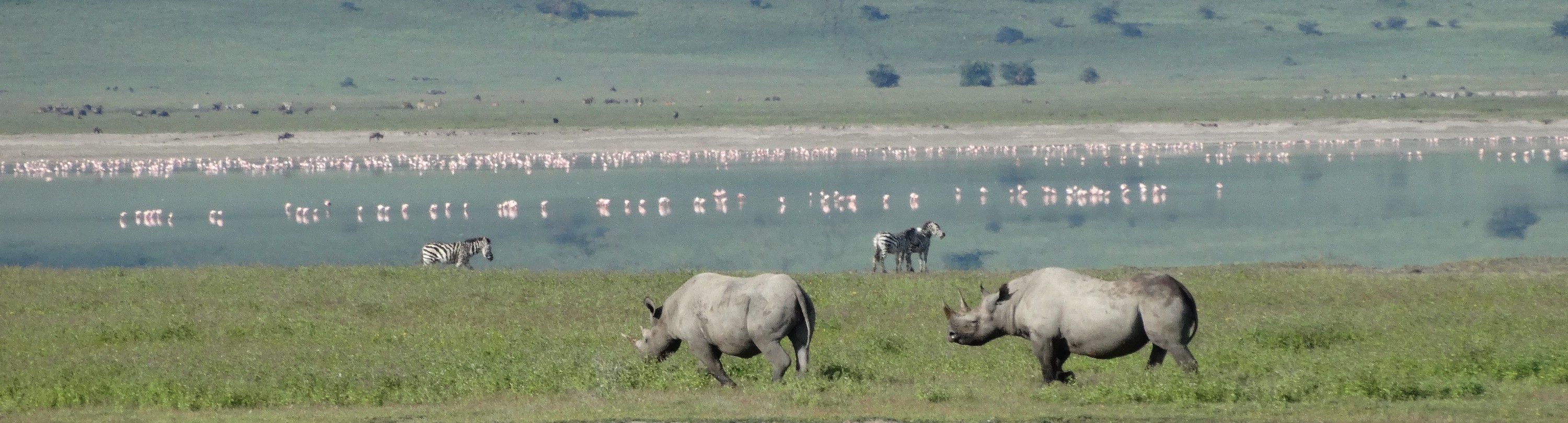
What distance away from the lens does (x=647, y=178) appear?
59.9 meters

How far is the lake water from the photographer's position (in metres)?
38.8

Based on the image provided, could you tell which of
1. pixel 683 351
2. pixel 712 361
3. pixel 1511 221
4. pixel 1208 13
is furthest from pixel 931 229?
pixel 1208 13

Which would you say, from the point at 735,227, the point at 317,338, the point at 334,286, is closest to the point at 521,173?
the point at 735,227

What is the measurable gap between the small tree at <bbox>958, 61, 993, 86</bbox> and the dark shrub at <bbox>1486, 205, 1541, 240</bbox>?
6670 centimetres

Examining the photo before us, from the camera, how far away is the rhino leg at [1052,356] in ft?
44.3

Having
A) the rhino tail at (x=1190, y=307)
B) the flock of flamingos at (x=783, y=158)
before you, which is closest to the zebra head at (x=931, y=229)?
the rhino tail at (x=1190, y=307)

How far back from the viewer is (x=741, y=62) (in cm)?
12631

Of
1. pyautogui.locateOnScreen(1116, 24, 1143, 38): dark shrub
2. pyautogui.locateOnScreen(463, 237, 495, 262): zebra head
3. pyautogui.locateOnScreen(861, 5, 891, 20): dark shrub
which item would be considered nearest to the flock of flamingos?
pyautogui.locateOnScreen(463, 237, 495, 262): zebra head

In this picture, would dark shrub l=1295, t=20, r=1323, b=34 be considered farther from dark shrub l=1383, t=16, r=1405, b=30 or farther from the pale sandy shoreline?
the pale sandy shoreline

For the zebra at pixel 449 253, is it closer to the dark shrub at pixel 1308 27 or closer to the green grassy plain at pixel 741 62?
the green grassy plain at pixel 741 62

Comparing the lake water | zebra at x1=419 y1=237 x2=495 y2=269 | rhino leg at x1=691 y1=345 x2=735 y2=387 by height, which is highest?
rhino leg at x1=691 y1=345 x2=735 y2=387

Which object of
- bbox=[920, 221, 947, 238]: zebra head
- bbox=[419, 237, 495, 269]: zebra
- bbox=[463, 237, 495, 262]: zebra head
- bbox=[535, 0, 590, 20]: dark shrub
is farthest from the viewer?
bbox=[535, 0, 590, 20]: dark shrub

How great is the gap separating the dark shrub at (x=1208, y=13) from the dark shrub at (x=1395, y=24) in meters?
13.3

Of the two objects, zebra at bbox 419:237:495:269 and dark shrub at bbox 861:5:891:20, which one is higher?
dark shrub at bbox 861:5:891:20
